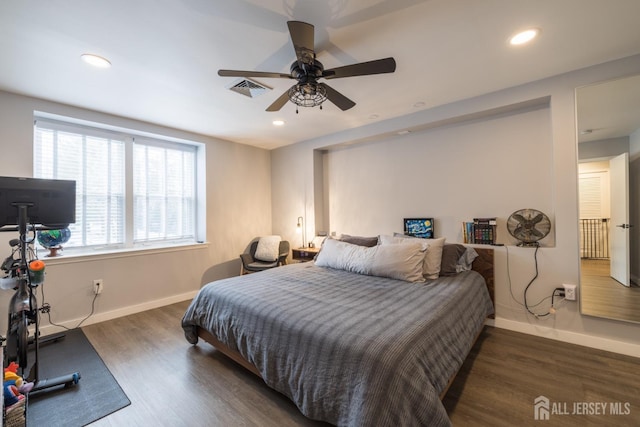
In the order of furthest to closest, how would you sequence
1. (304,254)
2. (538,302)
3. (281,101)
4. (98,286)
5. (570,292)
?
(304,254)
(98,286)
(538,302)
(570,292)
(281,101)

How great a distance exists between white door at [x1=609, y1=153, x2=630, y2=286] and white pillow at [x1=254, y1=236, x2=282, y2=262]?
383 centimetres

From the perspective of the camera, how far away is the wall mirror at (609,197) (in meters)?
2.30

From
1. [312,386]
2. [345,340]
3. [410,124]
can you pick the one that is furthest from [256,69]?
[312,386]

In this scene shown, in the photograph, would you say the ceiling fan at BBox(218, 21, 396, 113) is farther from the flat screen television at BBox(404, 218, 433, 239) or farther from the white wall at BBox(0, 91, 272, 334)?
the white wall at BBox(0, 91, 272, 334)

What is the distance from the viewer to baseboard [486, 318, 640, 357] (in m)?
2.30

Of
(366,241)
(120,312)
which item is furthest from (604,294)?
(120,312)

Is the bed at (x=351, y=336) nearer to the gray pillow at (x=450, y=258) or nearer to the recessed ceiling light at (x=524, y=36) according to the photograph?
the gray pillow at (x=450, y=258)

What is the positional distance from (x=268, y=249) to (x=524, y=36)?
A: 3.85 m

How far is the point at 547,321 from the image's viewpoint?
8.70ft

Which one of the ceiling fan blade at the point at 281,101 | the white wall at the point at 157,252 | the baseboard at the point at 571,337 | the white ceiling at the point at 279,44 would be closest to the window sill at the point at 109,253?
the white wall at the point at 157,252

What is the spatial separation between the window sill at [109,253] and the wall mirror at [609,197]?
466 centimetres

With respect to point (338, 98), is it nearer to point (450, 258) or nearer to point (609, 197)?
point (450, 258)

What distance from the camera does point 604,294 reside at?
243 centimetres

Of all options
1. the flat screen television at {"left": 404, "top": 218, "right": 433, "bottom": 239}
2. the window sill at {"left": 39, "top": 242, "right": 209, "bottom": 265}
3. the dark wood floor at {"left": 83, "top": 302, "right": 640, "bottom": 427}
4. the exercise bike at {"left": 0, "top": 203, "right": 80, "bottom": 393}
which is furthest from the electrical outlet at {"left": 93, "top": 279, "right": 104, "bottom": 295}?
the flat screen television at {"left": 404, "top": 218, "right": 433, "bottom": 239}
